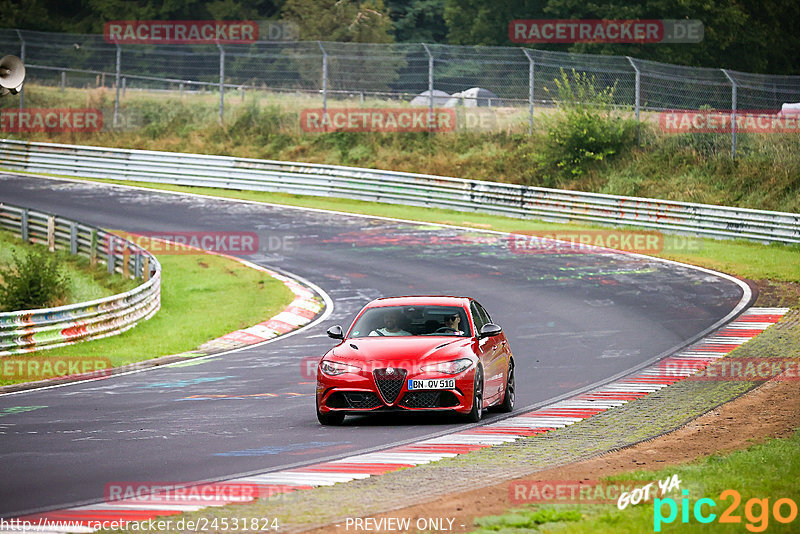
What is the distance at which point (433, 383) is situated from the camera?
11.9m

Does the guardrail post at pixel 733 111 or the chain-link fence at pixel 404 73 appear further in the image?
the chain-link fence at pixel 404 73

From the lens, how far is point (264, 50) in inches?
1705

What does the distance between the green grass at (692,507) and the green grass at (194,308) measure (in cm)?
1202

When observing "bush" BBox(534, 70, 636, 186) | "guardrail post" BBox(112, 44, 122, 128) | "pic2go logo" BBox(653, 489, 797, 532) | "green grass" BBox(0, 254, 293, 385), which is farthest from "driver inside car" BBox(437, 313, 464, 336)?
"guardrail post" BBox(112, 44, 122, 128)

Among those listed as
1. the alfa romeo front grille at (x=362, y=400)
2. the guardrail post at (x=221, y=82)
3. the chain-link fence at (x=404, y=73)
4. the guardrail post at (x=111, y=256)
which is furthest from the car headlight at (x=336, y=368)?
the guardrail post at (x=221, y=82)

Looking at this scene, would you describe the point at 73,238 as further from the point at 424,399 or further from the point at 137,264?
the point at 424,399

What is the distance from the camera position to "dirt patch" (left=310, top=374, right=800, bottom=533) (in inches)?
298

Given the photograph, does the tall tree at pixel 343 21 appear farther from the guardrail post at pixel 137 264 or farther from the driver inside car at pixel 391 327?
the driver inside car at pixel 391 327

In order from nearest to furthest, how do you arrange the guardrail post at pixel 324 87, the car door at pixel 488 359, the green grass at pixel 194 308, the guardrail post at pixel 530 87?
the car door at pixel 488 359
the green grass at pixel 194 308
the guardrail post at pixel 530 87
the guardrail post at pixel 324 87

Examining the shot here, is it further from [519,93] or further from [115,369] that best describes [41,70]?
[115,369]

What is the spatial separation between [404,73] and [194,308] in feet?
61.1

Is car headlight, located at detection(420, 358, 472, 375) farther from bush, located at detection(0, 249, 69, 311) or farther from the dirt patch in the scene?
bush, located at detection(0, 249, 69, 311)

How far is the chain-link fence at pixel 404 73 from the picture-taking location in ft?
115

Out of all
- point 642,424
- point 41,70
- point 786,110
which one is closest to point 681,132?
point 786,110
